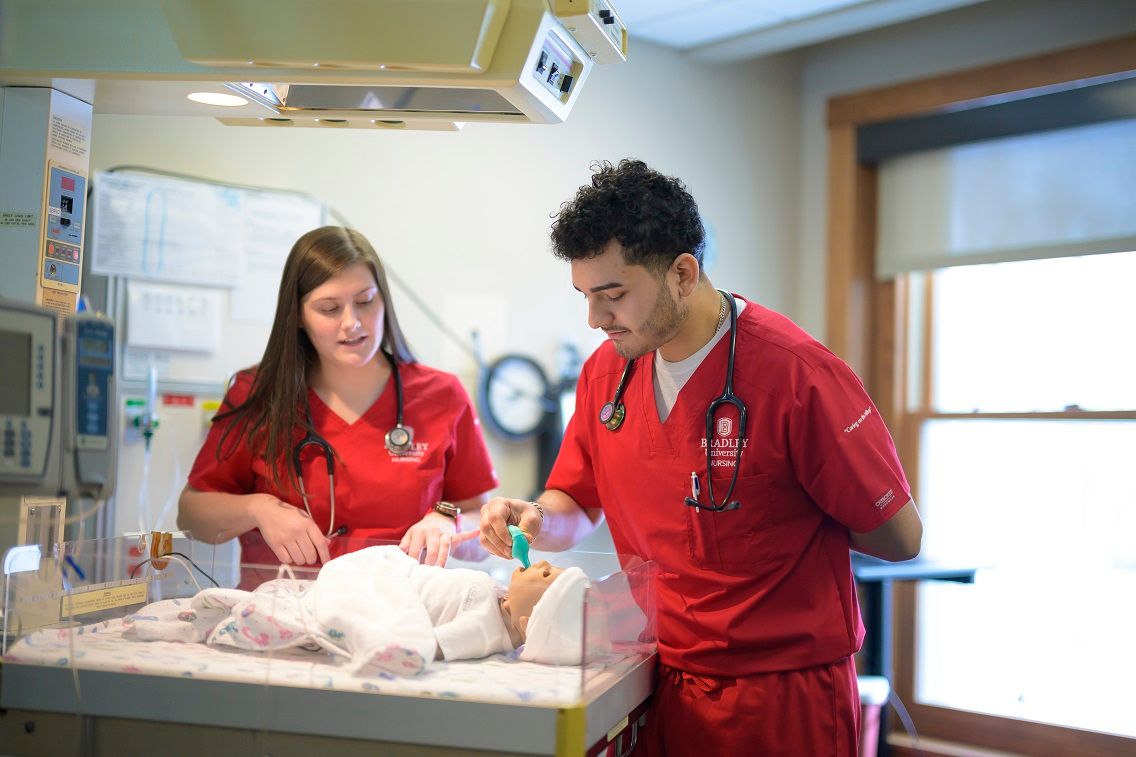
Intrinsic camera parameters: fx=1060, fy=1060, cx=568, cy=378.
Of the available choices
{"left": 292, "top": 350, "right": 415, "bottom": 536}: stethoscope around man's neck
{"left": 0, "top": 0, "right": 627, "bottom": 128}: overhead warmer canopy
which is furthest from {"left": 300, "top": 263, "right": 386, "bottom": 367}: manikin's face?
{"left": 0, "top": 0, "right": 627, "bottom": 128}: overhead warmer canopy

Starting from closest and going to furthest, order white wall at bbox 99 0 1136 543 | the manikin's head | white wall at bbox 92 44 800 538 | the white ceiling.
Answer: the manikin's head
white wall at bbox 92 44 800 538
white wall at bbox 99 0 1136 543
the white ceiling

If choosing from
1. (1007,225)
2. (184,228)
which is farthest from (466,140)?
(1007,225)

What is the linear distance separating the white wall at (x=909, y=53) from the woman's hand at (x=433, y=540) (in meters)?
2.73

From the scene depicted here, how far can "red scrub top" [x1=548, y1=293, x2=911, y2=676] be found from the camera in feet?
5.57

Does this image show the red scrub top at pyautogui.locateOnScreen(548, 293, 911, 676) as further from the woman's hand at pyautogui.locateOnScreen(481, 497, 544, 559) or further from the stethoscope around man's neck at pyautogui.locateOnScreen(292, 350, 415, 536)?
the stethoscope around man's neck at pyautogui.locateOnScreen(292, 350, 415, 536)

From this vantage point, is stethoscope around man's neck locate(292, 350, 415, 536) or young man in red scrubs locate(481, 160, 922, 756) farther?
stethoscope around man's neck locate(292, 350, 415, 536)

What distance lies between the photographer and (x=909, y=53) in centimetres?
411

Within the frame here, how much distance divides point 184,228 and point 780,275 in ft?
8.06

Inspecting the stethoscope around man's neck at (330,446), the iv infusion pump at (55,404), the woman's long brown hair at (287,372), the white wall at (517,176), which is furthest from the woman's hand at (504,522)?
the white wall at (517,176)

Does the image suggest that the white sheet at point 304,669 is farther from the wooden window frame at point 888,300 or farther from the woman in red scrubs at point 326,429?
the wooden window frame at point 888,300

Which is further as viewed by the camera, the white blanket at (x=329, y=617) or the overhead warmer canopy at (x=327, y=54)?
the overhead warmer canopy at (x=327, y=54)

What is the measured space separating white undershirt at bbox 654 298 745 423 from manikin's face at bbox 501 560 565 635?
340 mm

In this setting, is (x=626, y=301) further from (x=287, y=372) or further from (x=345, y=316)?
(x=287, y=372)

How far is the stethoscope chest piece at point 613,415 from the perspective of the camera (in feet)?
Result: 6.22
